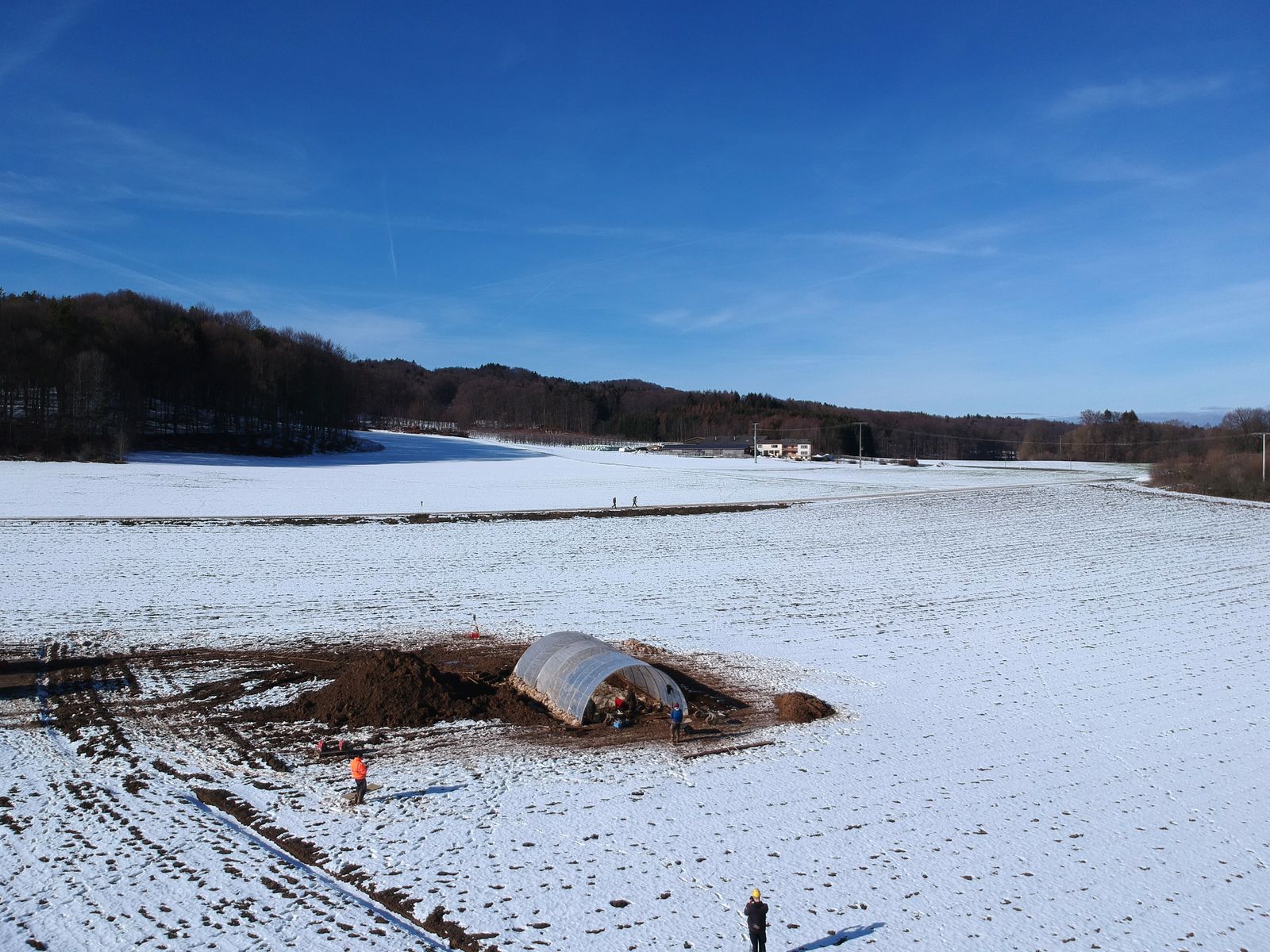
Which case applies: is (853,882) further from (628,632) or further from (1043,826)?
(628,632)

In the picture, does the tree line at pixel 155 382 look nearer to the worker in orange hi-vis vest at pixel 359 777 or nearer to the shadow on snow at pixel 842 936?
the worker in orange hi-vis vest at pixel 359 777

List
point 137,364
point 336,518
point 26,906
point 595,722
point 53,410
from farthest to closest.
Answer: point 137,364, point 53,410, point 336,518, point 595,722, point 26,906

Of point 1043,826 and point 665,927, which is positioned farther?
point 1043,826

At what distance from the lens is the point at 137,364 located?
89938 mm

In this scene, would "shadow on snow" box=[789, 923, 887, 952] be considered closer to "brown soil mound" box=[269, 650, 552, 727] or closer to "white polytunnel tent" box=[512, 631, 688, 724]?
"white polytunnel tent" box=[512, 631, 688, 724]

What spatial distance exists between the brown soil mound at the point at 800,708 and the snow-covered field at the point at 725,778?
1.05ft

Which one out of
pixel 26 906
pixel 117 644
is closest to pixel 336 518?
pixel 117 644

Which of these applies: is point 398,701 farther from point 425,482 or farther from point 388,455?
point 388,455

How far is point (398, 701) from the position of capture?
16.6m

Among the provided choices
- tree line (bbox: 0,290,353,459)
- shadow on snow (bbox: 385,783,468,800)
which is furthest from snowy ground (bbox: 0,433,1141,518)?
shadow on snow (bbox: 385,783,468,800)

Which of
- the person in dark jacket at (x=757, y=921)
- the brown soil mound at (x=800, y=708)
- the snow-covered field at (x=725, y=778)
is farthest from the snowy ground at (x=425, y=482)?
the person in dark jacket at (x=757, y=921)

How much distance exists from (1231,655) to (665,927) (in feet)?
70.0

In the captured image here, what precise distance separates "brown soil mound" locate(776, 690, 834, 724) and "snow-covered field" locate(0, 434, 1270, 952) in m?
0.32

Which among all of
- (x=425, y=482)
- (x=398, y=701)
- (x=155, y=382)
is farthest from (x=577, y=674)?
(x=155, y=382)
